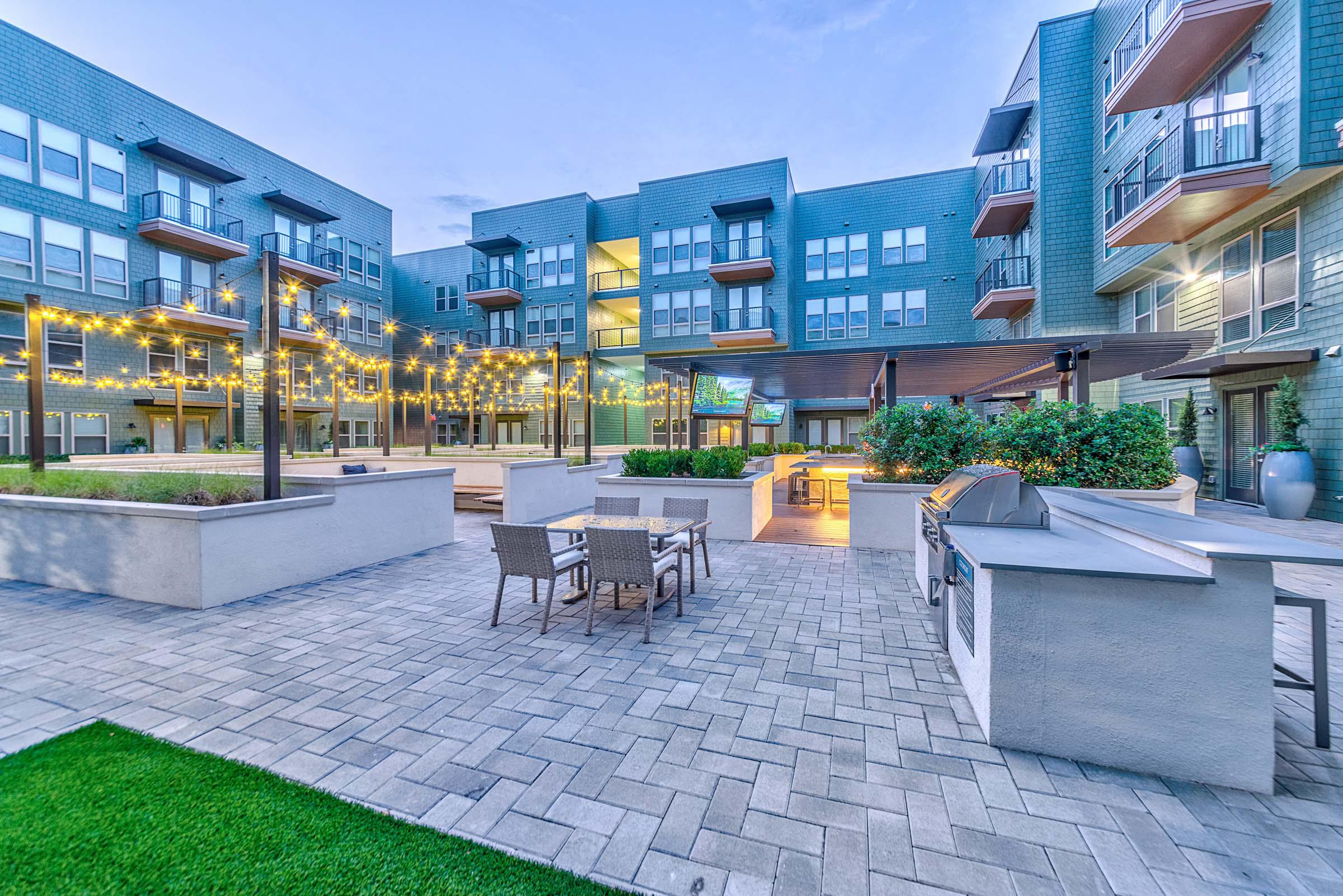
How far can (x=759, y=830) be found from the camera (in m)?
2.18

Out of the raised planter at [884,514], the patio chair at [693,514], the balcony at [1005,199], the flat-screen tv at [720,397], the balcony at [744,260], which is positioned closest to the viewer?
the patio chair at [693,514]

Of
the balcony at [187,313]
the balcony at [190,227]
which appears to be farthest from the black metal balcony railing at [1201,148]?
the balcony at [190,227]

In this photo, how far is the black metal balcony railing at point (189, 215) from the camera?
17125 mm

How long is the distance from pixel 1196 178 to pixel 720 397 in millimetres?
9585

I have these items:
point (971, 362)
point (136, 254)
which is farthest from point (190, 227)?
point (971, 362)

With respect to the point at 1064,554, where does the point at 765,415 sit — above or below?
above

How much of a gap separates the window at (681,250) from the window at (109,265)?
19387mm

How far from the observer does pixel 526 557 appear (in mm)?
4520

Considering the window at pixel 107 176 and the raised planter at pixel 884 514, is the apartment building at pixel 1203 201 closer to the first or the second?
the raised planter at pixel 884 514

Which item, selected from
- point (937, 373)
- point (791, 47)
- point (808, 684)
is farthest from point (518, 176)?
point (808, 684)

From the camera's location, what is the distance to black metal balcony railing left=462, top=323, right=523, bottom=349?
26.2m

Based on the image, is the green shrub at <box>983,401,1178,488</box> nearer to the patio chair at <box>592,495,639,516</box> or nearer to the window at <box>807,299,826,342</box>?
the patio chair at <box>592,495,639,516</box>

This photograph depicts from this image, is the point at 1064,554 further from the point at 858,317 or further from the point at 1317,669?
the point at 858,317

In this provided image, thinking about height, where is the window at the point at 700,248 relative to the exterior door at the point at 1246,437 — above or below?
above
